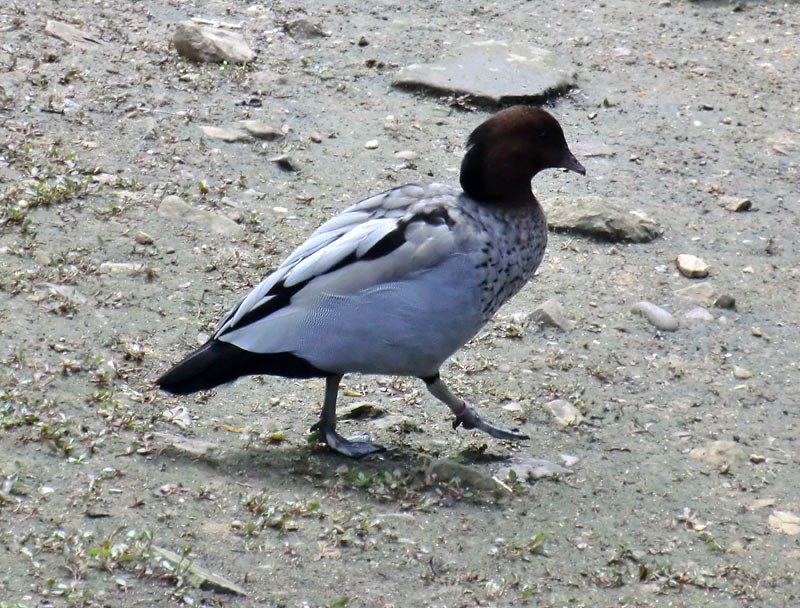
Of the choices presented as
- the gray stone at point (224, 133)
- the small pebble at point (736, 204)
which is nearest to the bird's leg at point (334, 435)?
the gray stone at point (224, 133)

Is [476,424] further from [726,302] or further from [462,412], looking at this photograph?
[726,302]

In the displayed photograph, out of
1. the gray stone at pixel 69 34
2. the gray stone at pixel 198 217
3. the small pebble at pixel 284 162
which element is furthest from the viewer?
the gray stone at pixel 69 34

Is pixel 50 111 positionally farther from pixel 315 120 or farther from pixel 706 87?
pixel 706 87

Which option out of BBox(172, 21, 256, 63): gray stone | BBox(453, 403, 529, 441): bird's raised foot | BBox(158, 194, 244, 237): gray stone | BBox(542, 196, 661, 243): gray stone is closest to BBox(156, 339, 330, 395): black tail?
BBox(453, 403, 529, 441): bird's raised foot

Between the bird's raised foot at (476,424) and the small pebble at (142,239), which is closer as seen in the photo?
the bird's raised foot at (476,424)

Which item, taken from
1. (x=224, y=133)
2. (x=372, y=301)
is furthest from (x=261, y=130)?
(x=372, y=301)

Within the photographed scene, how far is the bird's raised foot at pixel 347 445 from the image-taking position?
4.32m

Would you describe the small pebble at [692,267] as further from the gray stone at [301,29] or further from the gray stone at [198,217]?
the gray stone at [301,29]

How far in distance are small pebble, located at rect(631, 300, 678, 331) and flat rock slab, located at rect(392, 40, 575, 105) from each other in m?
2.23

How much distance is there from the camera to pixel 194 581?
3.30m

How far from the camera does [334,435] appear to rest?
434 centimetres

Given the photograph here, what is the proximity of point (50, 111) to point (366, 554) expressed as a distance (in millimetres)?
4040

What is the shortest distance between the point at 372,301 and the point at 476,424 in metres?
0.73

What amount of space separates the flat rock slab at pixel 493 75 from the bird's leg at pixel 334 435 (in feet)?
11.6
